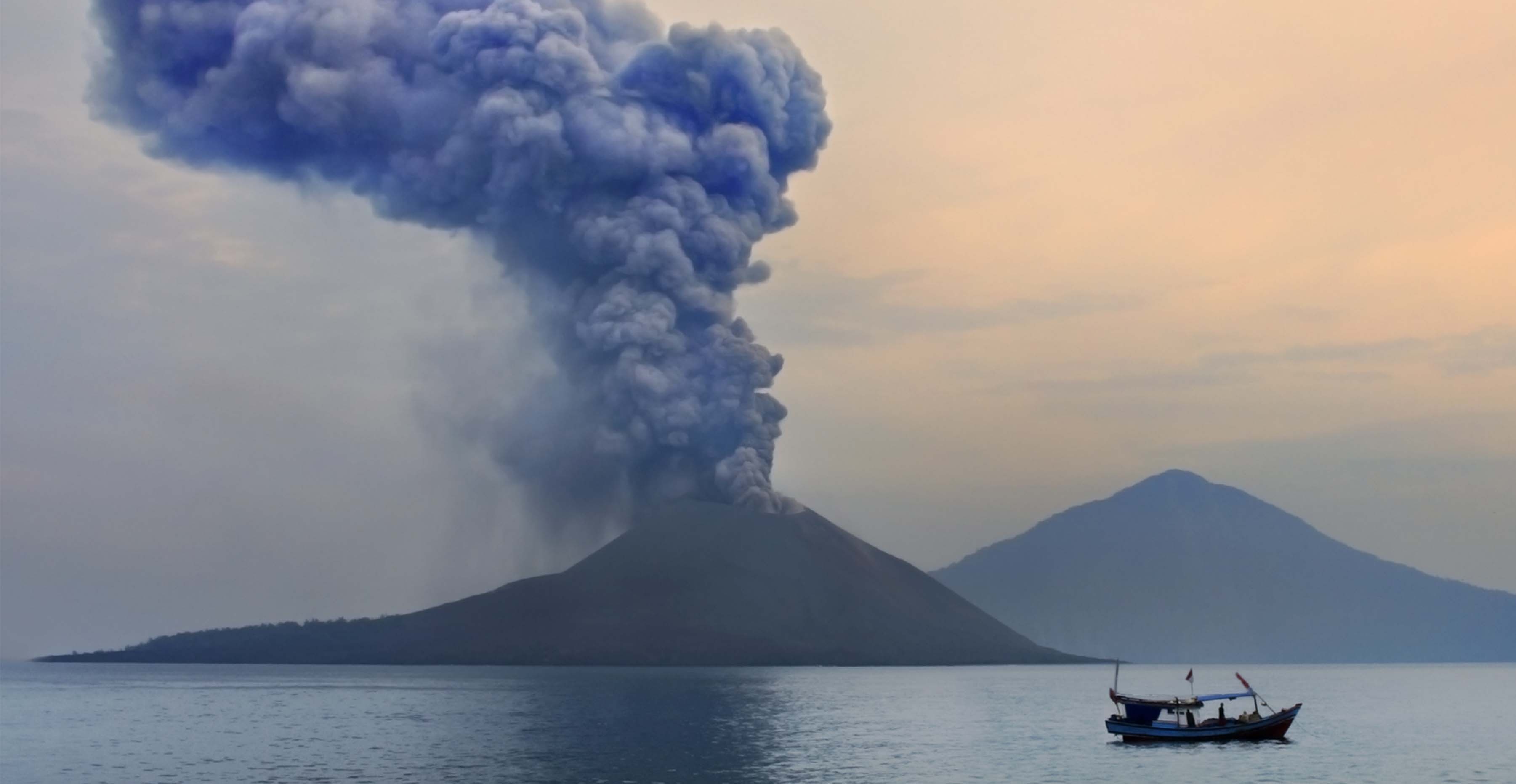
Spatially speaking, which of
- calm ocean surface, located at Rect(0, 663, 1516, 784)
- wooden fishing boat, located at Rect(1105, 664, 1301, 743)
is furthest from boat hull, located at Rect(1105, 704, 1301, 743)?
calm ocean surface, located at Rect(0, 663, 1516, 784)

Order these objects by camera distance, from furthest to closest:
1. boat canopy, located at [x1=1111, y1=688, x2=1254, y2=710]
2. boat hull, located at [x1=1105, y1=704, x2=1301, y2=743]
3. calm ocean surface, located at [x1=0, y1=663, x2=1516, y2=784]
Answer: boat hull, located at [x1=1105, y1=704, x2=1301, y2=743] → boat canopy, located at [x1=1111, y1=688, x2=1254, y2=710] → calm ocean surface, located at [x1=0, y1=663, x2=1516, y2=784]

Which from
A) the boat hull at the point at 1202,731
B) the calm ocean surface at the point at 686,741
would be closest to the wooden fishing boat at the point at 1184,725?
the boat hull at the point at 1202,731

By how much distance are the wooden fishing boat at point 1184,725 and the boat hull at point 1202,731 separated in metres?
0.02

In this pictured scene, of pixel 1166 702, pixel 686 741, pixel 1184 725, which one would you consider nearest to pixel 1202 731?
pixel 1184 725

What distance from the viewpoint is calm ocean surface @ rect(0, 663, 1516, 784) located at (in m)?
71.3

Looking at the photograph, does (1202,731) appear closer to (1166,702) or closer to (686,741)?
(1166,702)

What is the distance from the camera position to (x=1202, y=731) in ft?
277

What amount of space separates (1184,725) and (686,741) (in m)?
28.8

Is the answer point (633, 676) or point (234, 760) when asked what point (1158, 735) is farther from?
point (633, 676)

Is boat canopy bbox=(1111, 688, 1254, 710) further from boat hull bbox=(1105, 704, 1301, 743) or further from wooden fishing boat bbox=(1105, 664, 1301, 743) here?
boat hull bbox=(1105, 704, 1301, 743)

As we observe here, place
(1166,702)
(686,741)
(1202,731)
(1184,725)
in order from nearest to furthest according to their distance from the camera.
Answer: (1202,731), (686,741), (1184,725), (1166,702)

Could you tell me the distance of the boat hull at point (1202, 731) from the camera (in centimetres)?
8475

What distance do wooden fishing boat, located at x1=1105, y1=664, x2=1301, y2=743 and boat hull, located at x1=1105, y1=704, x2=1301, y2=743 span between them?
2 cm

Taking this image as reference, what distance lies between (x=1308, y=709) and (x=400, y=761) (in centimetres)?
9133
